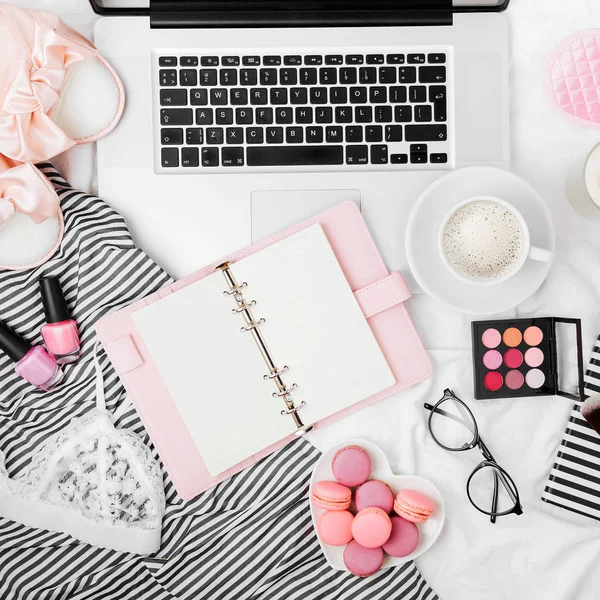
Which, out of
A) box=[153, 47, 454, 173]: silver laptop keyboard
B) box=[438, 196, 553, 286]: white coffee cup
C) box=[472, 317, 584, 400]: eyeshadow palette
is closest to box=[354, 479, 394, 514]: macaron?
box=[472, 317, 584, 400]: eyeshadow palette

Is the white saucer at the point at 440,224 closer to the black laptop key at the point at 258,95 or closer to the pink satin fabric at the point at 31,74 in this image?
the black laptop key at the point at 258,95

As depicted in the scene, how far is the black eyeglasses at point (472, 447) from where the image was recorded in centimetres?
72

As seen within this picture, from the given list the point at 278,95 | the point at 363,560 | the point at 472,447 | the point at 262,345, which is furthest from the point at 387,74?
the point at 363,560

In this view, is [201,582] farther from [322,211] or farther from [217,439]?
[322,211]

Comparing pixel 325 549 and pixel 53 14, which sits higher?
pixel 53 14

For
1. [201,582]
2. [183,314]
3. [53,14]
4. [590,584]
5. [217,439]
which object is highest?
[53,14]

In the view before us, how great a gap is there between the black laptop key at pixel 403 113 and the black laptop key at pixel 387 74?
3 centimetres

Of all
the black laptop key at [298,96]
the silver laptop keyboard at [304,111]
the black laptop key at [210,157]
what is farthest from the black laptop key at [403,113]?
the black laptop key at [210,157]

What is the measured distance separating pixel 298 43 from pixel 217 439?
47cm

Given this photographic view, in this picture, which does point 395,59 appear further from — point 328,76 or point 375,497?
point 375,497

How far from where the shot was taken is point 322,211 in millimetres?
716

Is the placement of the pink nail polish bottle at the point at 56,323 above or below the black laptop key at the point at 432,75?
below

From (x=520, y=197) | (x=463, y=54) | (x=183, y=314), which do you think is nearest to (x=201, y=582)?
(x=183, y=314)

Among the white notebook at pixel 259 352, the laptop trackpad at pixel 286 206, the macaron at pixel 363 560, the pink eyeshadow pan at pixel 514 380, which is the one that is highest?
the laptop trackpad at pixel 286 206
